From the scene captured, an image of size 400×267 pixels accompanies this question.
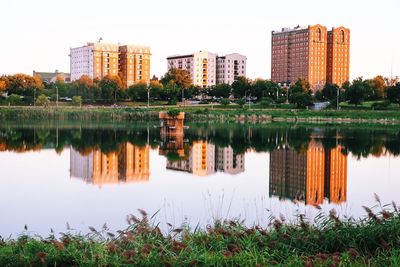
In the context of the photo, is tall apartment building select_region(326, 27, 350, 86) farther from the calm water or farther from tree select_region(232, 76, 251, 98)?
the calm water

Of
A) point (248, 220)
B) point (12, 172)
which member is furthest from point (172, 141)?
point (248, 220)

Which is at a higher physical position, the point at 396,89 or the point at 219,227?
the point at 396,89

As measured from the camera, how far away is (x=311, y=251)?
280 inches

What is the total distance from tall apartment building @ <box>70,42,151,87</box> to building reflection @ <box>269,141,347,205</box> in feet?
280

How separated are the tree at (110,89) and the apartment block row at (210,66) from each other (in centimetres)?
4101

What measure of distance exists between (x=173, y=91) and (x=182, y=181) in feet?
205

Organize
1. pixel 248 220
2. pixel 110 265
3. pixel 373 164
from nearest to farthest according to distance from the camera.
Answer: pixel 110 265, pixel 248 220, pixel 373 164

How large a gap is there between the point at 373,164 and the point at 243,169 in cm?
602

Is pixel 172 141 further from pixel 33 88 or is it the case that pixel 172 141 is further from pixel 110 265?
pixel 33 88

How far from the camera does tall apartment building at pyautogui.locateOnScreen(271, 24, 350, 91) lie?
119812mm

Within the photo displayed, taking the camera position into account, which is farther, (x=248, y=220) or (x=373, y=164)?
(x=373, y=164)

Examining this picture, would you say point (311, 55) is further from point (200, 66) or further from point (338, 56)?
point (200, 66)

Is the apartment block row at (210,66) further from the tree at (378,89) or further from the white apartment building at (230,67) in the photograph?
the tree at (378,89)

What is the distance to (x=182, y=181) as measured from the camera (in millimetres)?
17078
